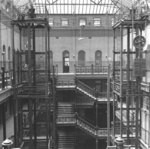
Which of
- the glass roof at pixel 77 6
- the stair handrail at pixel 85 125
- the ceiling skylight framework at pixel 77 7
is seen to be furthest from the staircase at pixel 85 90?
the ceiling skylight framework at pixel 77 7

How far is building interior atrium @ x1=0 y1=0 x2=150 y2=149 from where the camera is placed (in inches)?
625

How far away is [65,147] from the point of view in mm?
24266

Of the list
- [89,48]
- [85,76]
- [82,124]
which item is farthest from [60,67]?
[82,124]

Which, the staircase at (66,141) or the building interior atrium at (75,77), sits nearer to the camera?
the building interior atrium at (75,77)

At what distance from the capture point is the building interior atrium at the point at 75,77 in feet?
52.1

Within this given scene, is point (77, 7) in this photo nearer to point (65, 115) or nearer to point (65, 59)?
point (65, 59)

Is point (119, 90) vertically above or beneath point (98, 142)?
above

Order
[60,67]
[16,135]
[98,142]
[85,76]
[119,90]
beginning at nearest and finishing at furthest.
Result: [16,135]
[119,90]
[98,142]
[85,76]
[60,67]

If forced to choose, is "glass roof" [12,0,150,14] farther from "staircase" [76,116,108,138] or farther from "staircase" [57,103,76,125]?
"staircase" [76,116,108,138]

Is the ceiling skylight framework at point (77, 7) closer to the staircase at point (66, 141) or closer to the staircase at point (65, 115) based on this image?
the staircase at point (65, 115)

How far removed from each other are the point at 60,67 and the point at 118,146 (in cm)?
2330

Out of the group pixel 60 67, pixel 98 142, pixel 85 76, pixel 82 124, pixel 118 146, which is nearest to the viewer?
pixel 118 146

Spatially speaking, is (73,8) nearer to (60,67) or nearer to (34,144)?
(60,67)

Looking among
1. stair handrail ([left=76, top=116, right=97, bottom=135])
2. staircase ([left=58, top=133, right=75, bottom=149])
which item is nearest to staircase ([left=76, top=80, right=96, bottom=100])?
stair handrail ([left=76, top=116, right=97, bottom=135])
